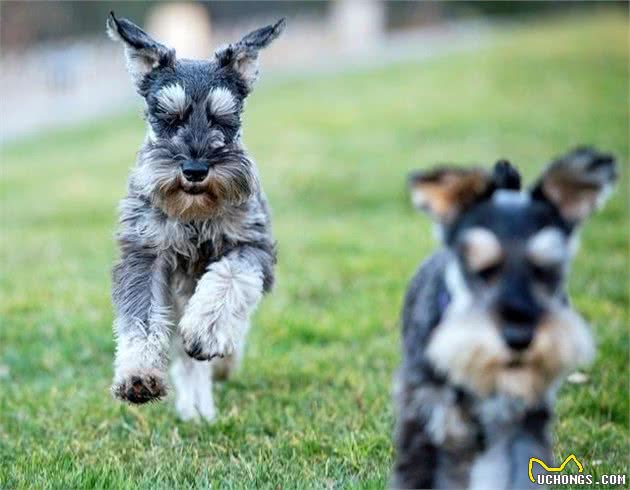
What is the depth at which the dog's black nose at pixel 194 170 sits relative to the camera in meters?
5.42

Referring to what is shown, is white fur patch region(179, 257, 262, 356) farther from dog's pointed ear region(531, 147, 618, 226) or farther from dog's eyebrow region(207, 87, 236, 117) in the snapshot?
dog's pointed ear region(531, 147, 618, 226)

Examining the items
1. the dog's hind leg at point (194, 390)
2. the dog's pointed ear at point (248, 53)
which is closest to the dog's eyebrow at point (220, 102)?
the dog's pointed ear at point (248, 53)

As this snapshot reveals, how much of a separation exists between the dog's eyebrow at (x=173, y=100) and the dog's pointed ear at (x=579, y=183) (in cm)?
230

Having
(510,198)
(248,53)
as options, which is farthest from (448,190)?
(248,53)

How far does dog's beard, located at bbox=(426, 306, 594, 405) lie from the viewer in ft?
11.8

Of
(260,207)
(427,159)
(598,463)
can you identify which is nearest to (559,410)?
(598,463)

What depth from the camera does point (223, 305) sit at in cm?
554

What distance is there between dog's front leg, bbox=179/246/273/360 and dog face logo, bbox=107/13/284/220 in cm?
31

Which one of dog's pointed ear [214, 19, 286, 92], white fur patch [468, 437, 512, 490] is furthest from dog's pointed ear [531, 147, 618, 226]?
dog's pointed ear [214, 19, 286, 92]

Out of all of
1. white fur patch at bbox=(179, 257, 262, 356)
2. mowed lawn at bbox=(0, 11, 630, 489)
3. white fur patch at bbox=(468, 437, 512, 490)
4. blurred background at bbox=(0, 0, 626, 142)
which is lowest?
blurred background at bbox=(0, 0, 626, 142)

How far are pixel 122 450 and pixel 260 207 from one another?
1.48 m

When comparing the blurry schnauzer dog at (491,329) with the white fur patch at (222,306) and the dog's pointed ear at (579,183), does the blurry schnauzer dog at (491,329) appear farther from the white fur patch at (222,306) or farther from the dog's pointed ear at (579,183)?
the white fur patch at (222,306)

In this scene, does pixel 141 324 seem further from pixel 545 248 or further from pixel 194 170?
pixel 545 248

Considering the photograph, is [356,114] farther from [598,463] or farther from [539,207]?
[539,207]
